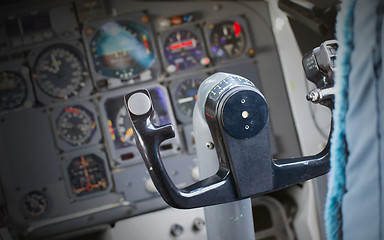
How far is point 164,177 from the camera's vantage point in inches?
32.5

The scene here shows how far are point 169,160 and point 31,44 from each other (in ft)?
4.90

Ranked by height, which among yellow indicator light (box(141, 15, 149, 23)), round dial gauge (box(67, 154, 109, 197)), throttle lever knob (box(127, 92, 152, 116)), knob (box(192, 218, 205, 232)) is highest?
yellow indicator light (box(141, 15, 149, 23))

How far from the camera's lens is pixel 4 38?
303 cm

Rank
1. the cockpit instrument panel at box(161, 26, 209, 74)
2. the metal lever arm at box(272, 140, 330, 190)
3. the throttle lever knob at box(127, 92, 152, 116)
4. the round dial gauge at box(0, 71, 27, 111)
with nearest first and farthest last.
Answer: the throttle lever knob at box(127, 92, 152, 116) → the metal lever arm at box(272, 140, 330, 190) → the round dial gauge at box(0, 71, 27, 111) → the cockpit instrument panel at box(161, 26, 209, 74)

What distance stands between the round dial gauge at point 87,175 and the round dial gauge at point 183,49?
1.04 m

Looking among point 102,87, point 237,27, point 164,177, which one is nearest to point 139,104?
point 164,177

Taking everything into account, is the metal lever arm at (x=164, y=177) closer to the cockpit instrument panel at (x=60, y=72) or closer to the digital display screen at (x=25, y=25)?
the cockpit instrument panel at (x=60, y=72)

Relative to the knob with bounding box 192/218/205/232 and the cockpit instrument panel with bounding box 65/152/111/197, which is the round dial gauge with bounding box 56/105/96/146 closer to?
the cockpit instrument panel with bounding box 65/152/111/197

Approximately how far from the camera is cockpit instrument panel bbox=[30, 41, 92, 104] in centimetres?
305

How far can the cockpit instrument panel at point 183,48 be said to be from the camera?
10.2ft

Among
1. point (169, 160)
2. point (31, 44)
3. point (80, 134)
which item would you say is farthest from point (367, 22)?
point (31, 44)

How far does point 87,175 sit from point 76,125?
424mm

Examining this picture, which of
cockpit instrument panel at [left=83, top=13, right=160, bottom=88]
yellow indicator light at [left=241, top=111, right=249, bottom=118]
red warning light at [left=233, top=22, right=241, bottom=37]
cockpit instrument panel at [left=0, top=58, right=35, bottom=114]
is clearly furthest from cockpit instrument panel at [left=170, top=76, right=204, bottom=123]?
yellow indicator light at [left=241, top=111, right=249, bottom=118]

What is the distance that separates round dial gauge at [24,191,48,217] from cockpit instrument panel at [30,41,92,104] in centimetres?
76
